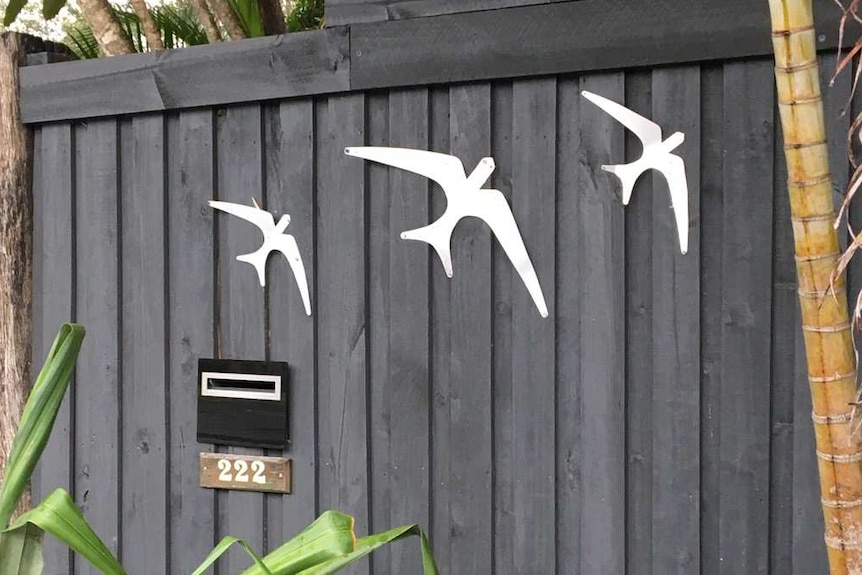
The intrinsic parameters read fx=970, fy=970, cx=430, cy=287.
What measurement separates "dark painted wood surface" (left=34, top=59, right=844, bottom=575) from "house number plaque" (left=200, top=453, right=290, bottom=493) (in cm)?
4

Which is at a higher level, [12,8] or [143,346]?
[12,8]

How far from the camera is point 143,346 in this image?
9.31 ft

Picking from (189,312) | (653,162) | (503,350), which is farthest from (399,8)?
(189,312)

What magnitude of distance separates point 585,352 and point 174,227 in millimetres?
1249

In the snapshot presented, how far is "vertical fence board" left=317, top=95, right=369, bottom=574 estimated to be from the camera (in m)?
2.57

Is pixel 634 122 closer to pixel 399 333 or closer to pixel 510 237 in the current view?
pixel 510 237

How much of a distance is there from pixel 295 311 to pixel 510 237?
0.65m

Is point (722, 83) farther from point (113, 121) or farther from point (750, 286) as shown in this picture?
point (113, 121)

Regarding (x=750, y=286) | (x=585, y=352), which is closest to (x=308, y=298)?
(x=585, y=352)

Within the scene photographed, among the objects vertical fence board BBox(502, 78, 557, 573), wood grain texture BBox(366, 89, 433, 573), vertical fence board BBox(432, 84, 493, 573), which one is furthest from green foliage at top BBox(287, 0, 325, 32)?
vertical fence board BBox(502, 78, 557, 573)

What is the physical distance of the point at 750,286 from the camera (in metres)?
2.17

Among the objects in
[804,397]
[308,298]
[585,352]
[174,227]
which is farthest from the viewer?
[174,227]

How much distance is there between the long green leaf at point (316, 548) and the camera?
4.66 ft

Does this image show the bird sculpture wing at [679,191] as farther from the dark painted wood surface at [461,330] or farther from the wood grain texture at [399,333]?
the wood grain texture at [399,333]
